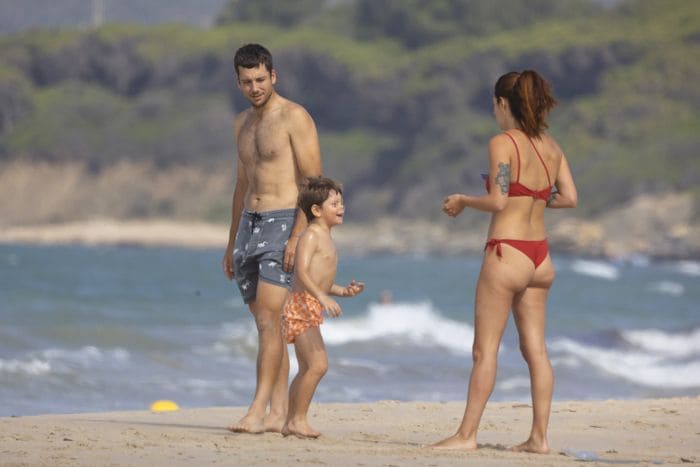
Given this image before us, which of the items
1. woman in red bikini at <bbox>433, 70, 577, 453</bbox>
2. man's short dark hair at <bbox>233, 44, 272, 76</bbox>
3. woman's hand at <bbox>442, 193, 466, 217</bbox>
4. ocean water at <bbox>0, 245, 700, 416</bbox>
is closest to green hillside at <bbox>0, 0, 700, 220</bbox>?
ocean water at <bbox>0, 245, 700, 416</bbox>

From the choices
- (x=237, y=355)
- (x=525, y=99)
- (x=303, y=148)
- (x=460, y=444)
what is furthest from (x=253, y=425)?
(x=237, y=355)

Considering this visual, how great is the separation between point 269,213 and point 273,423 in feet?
3.40

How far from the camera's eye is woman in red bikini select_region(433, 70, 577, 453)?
6.68 m

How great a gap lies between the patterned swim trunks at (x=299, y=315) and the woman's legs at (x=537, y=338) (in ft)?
3.06

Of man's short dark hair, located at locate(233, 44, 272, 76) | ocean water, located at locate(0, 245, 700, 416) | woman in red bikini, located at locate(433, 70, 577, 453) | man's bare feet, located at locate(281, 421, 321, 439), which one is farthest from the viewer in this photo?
ocean water, located at locate(0, 245, 700, 416)

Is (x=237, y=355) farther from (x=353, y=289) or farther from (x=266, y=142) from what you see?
(x=353, y=289)

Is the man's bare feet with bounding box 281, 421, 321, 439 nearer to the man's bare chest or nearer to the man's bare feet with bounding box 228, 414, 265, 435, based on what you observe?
the man's bare feet with bounding box 228, 414, 265, 435

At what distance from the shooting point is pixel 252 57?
7.33 meters

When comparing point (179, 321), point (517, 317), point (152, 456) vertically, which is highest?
point (179, 321)

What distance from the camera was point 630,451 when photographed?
7434 mm

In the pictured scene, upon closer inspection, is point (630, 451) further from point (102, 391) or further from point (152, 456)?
point (102, 391)

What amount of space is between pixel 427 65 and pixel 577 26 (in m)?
14.1

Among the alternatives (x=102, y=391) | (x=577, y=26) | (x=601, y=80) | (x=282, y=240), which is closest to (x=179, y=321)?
(x=102, y=391)

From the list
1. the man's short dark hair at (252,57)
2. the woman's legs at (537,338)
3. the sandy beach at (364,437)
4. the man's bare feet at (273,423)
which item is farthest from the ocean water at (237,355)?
the woman's legs at (537,338)
